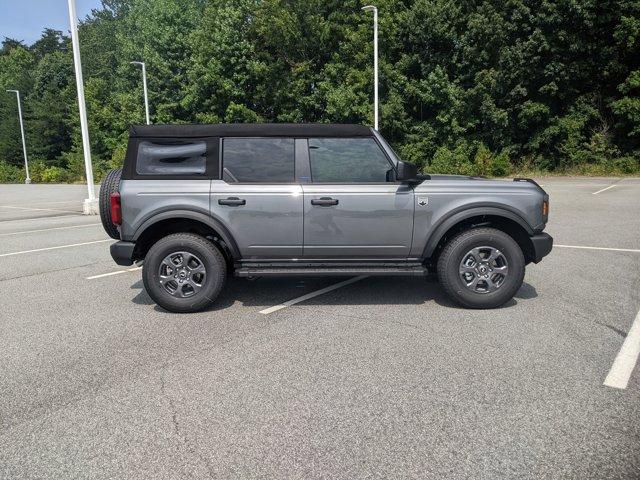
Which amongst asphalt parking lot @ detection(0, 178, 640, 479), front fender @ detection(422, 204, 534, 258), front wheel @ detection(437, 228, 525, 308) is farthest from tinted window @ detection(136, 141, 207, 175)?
front wheel @ detection(437, 228, 525, 308)

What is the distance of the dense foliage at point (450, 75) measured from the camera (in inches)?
1158

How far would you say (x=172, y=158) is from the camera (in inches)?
204

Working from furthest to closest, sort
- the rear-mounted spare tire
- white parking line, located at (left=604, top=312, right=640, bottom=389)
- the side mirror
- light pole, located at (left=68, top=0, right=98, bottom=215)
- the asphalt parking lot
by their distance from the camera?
light pole, located at (left=68, top=0, right=98, bottom=215)
the rear-mounted spare tire
the side mirror
white parking line, located at (left=604, top=312, right=640, bottom=389)
the asphalt parking lot

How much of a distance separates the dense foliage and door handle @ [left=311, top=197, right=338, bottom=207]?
86.2ft

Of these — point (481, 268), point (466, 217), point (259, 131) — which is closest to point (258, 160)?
point (259, 131)

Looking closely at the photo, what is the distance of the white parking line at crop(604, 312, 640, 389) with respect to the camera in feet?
11.3

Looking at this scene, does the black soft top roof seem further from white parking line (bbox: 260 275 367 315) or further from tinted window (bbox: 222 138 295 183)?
white parking line (bbox: 260 275 367 315)

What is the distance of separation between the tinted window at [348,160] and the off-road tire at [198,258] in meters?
1.33

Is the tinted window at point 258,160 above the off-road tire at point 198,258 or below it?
above

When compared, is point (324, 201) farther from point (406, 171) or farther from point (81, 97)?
point (81, 97)

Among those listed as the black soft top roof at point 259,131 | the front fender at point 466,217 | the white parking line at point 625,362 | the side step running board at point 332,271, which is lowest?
the white parking line at point 625,362

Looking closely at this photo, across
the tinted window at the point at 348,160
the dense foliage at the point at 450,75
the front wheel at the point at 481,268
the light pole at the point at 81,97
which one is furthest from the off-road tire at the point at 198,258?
the dense foliage at the point at 450,75

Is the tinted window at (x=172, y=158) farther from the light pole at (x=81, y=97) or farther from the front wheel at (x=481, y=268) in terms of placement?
the light pole at (x=81, y=97)

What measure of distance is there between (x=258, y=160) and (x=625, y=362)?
3730 millimetres
